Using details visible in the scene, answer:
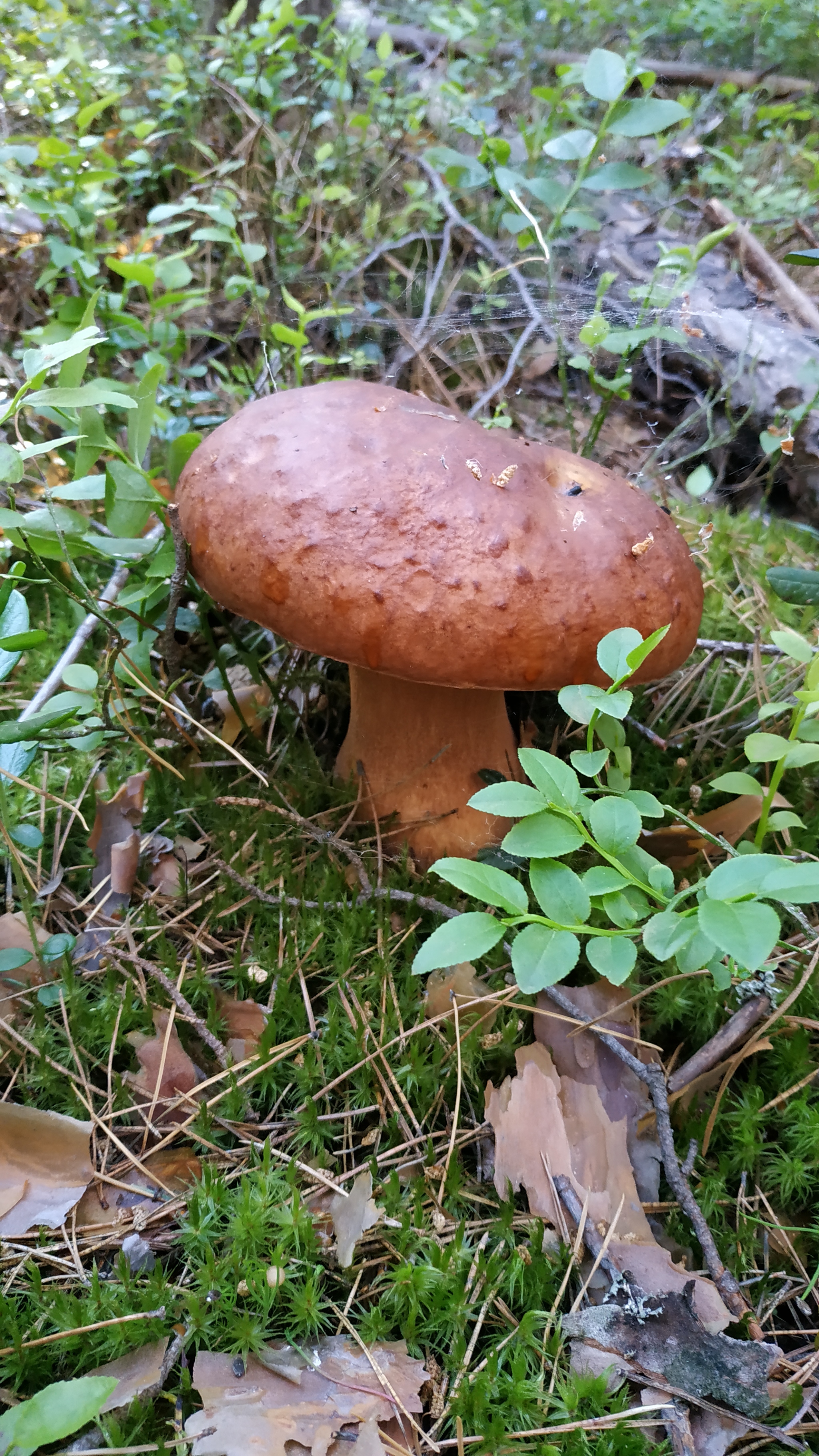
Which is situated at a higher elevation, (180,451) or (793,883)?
(180,451)

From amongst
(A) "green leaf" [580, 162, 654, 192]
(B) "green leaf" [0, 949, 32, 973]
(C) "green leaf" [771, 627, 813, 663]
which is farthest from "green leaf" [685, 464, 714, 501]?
(B) "green leaf" [0, 949, 32, 973]

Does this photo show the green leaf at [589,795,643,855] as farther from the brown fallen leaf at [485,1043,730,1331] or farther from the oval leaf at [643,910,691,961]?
the brown fallen leaf at [485,1043,730,1331]

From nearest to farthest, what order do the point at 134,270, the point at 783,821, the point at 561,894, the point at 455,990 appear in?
the point at 561,894 → the point at 783,821 → the point at 455,990 → the point at 134,270

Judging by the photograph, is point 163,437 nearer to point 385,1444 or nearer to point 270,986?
point 270,986

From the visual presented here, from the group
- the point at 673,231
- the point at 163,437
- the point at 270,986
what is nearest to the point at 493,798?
the point at 270,986

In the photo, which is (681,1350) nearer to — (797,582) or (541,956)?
(541,956)

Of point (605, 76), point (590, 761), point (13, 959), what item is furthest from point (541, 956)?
point (605, 76)
